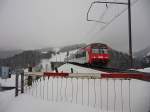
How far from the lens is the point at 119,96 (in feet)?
9.58

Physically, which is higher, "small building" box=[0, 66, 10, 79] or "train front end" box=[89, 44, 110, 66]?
"train front end" box=[89, 44, 110, 66]

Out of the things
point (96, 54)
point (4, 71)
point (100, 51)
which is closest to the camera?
point (4, 71)

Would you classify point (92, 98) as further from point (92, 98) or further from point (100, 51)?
point (100, 51)

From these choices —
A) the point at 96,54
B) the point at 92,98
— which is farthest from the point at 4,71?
the point at 96,54

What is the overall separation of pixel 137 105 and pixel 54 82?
1632 mm

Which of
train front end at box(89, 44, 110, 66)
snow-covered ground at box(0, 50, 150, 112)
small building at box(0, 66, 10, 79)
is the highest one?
train front end at box(89, 44, 110, 66)

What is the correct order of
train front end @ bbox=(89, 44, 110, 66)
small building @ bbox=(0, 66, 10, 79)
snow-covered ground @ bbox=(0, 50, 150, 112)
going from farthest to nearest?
train front end @ bbox=(89, 44, 110, 66), small building @ bbox=(0, 66, 10, 79), snow-covered ground @ bbox=(0, 50, 150, 112)

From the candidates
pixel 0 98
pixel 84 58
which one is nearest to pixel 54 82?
pixel 0 98

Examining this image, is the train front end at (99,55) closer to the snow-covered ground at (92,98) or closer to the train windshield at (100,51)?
the train windshield at (100,51)

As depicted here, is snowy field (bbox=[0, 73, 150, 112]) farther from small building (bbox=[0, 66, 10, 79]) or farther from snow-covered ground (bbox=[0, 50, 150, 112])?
small building (bbox=[0, 66, 10, 79])

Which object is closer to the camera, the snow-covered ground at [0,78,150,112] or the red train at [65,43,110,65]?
the snow-covered ground at [0,78,150,112]

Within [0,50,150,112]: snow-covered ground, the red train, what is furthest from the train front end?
[0,50,150,112]: snow-covered ground

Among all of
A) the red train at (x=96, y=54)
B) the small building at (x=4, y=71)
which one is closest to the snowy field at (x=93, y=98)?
the small building at (x=4, y=71)

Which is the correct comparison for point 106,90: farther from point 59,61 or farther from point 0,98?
point 59,61
